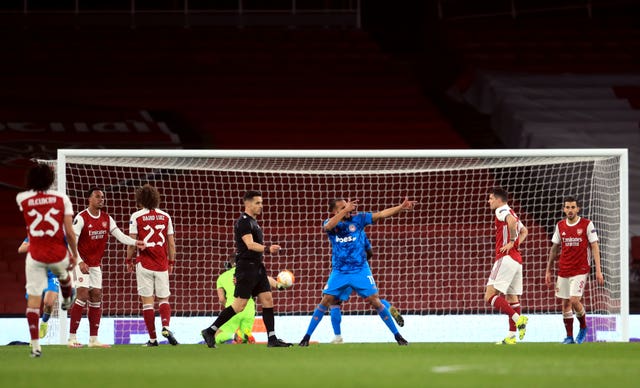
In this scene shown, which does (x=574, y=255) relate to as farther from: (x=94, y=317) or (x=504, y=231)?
(x=94, y=317)

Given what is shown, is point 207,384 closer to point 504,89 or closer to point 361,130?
point 361,130

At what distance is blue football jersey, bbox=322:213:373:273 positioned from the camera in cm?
1109

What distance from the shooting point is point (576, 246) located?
1147cm

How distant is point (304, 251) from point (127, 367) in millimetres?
7978

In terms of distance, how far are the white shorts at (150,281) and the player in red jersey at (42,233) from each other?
199 cm

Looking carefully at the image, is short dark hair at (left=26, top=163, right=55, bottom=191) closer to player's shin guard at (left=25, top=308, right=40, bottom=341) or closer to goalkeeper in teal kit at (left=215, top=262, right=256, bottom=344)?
player's shin guard at (left=25, top=308, right=40, bottom=341)

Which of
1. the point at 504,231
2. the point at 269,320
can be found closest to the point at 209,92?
the point at 504,231

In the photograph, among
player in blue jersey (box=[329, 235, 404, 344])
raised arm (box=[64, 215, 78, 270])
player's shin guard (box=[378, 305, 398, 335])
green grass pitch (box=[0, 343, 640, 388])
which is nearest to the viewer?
green grass pitch (box=[0, 343, 640, 388])

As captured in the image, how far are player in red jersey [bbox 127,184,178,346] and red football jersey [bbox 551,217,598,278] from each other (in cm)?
436

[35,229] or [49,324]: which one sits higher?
[35,229]

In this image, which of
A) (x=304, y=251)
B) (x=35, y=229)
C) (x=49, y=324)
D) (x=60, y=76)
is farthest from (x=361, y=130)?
(x=35, y=229)

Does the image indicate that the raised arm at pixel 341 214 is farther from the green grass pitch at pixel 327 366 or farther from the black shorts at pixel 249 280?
the green grass pitch at pixel 327 366

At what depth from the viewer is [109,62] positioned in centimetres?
2105

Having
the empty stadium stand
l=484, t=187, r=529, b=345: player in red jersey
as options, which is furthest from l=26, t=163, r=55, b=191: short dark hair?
the empty stadium stand
